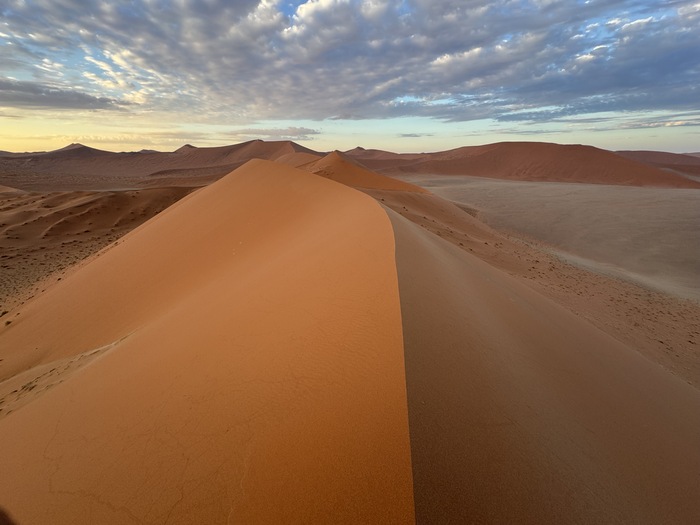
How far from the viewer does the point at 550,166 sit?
54.7 m

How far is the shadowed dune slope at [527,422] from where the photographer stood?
1818mm

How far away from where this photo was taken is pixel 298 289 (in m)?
3.78

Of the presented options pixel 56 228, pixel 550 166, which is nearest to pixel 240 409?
pixel 56 228

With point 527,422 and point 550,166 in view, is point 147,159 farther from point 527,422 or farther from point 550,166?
point 527,422

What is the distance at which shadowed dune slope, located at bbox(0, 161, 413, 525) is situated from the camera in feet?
5.95

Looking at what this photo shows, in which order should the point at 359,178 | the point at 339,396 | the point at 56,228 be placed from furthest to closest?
the point at 359,178, the point at 56,228, the point at 339,396

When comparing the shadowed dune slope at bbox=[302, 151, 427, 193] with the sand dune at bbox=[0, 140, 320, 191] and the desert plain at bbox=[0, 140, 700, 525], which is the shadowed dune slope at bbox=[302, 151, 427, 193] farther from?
the sand dune at bbox=[0, 140, 320, 191]

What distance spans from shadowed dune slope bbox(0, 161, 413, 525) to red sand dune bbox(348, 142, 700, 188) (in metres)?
50.6

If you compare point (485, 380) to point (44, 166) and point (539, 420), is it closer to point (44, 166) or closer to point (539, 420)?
point (539, 420)

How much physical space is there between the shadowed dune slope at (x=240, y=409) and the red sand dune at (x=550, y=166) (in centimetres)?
5061

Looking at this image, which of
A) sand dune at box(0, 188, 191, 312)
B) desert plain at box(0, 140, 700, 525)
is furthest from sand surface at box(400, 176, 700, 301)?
sand dune at box(0, 188, 191, 312)

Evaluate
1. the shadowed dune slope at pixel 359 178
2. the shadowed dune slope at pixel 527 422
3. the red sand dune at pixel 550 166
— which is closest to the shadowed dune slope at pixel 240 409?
the shadowed dune slope at pixel 527 422

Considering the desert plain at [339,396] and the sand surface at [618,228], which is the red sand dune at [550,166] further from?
the desert plain at [339,396]

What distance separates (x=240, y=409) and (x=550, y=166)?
6161 centimetres
